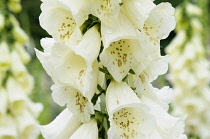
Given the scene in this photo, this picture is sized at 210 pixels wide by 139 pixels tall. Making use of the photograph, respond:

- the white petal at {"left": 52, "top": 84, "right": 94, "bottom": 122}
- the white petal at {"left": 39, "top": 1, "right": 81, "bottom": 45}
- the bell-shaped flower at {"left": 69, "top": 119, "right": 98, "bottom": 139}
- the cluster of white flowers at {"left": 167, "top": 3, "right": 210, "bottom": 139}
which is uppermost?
the white petal at {"left": 39, "top": 1, "right": 81, "bottom": 45}

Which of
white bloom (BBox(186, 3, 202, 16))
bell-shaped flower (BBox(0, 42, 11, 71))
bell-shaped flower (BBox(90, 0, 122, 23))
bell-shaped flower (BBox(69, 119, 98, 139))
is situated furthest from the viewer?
white bloom (BBox(186, 3, 202, 16))

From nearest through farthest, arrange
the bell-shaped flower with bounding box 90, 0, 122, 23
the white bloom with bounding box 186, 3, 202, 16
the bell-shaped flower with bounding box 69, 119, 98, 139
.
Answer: the bell-shaped flower with bounding box 90, 0, 122, 23
the bell-shaped flower with bounding box 69, 119, 98, 139
the white bloom with bounding box 186, 3, 202, 16

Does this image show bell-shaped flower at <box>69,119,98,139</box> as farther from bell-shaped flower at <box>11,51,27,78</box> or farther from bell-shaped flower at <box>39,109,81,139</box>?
bell-shaped flower at <box>11,51,27,78</box>

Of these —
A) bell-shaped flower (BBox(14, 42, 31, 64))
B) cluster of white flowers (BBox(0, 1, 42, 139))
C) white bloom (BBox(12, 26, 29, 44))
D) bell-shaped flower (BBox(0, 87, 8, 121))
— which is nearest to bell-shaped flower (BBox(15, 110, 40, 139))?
cluster of white flowers (BBox(0, 1, 42, 139))

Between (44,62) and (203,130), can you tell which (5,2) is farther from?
(203,130)

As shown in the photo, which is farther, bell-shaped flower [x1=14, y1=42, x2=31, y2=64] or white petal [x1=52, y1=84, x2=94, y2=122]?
bell-shaped flower [x1=14, y1=42, x2=31, y2=64]

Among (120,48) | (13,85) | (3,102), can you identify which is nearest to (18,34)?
(13,85)

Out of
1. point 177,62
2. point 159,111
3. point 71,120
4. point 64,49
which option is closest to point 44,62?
point 64,49

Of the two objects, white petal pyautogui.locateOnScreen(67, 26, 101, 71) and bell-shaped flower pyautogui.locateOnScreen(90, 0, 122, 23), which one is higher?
bell-shaped flower pyautogui.locateOnScreen(90, 0, 122, 23)
